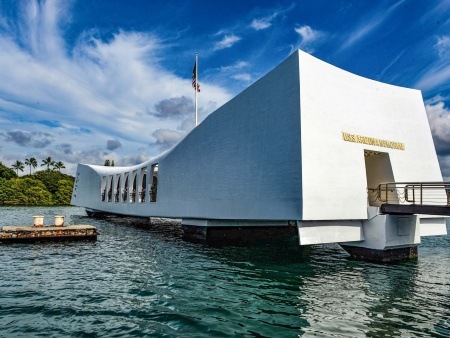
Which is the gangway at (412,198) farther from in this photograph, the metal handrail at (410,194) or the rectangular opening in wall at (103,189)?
the rectangular opening in wall at (103,189)

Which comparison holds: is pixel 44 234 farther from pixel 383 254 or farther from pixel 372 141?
pixel 372 141

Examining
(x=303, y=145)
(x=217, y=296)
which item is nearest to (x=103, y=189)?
(x=303, y=145)

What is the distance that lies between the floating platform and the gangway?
17.1 m

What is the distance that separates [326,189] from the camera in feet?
43.3

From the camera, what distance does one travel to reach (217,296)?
8.51 metres

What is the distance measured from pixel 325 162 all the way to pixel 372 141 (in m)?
3.53

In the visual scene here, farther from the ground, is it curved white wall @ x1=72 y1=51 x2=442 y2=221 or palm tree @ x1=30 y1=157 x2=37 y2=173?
palm tree @ x1=30 y1=157 x2=37 y2=173

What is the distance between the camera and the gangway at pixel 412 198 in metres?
11.6

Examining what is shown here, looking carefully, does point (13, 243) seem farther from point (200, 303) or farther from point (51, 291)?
point (200, 303)

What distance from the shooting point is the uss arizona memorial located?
1316cm

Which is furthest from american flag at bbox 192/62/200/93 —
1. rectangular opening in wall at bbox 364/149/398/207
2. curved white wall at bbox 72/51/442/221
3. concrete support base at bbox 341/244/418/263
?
concrete support base at bbox 341/244/418/263

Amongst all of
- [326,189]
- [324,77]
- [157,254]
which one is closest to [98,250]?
[157,254]

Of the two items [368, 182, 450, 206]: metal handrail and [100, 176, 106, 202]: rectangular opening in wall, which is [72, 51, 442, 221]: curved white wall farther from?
[100, 176, 106, 202]: rectangular opening in wall

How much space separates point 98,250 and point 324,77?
13.9 meters
